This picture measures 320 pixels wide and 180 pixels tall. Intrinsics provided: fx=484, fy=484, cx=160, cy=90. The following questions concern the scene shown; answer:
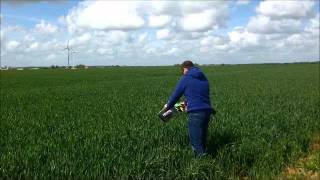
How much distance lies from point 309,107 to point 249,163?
1023 centimetres

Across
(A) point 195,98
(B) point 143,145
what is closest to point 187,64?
(A) point 195,98

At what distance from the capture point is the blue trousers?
371 inches

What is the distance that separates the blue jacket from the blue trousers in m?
0.12

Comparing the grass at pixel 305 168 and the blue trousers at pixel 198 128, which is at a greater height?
the blue trousers at pixel 198 128

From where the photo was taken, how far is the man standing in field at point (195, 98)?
9281 mm

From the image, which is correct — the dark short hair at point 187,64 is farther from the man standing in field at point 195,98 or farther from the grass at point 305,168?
the grass at point 305,168

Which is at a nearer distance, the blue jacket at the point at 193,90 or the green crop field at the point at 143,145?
the green crop field at the point at 143,145

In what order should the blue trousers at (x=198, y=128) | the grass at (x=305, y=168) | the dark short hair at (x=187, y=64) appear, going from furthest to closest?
the grass at (x=305, y=168) → the blue trousers at (x=198, y=128) → the dark short hair at (x=187, y=64)

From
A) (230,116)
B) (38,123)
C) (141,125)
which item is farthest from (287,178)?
(38,123)

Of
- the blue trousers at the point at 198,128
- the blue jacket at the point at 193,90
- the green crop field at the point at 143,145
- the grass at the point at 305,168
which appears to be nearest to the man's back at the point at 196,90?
the blue jacket at the point at 193,90

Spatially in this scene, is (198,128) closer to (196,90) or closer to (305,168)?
(196,90)

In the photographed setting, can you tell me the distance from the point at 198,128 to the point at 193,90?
0.77 m

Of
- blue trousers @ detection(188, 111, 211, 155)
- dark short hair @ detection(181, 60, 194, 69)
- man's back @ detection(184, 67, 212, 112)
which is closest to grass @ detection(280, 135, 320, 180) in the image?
blue trousers @ detection(188, 111, 211, 155)

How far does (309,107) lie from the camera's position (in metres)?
19.9
